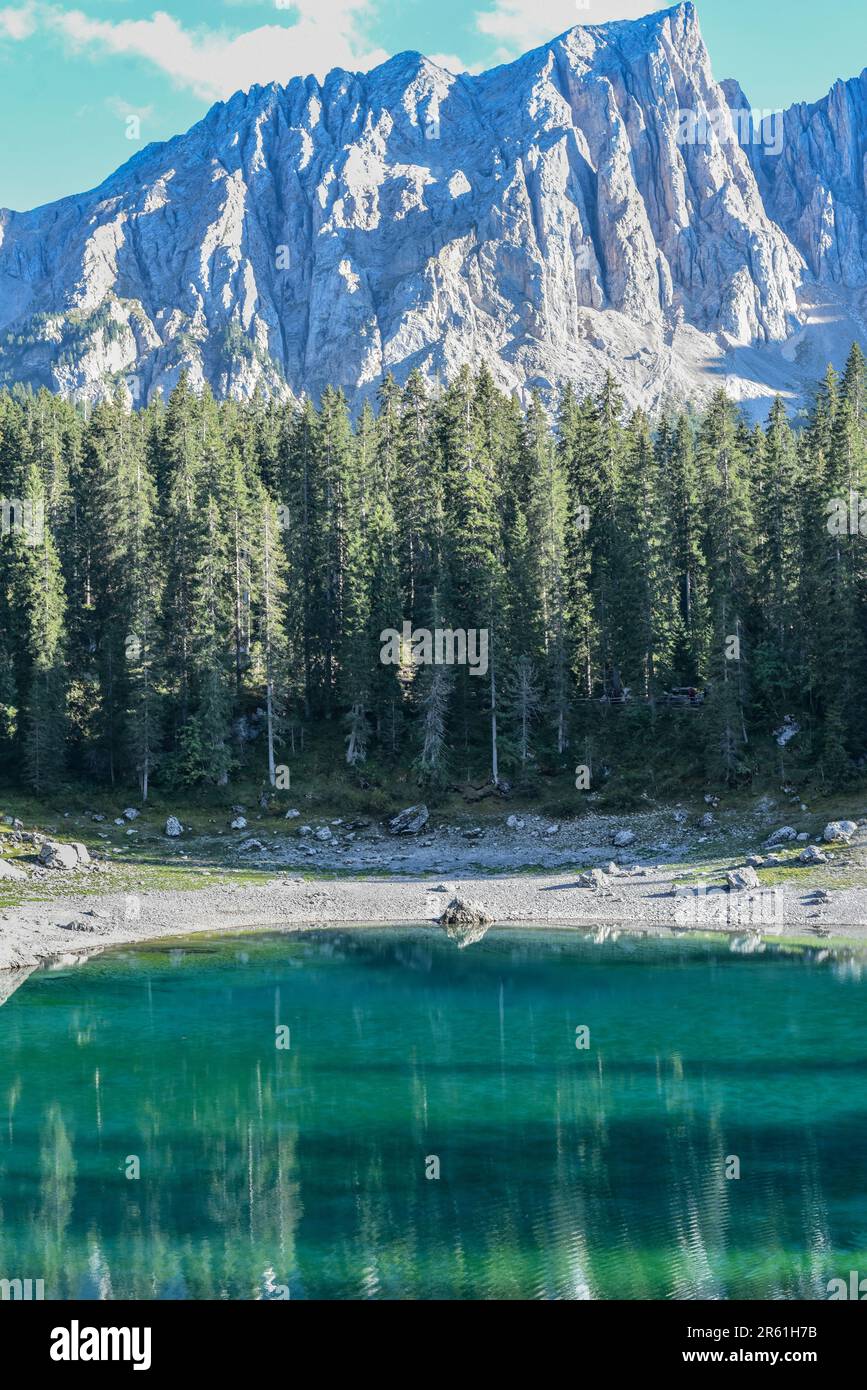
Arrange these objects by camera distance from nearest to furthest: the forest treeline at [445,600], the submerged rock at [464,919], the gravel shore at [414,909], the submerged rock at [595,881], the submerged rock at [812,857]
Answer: the gravel shore at [414,909], the submerged rock at [464,919], the submerged rock at [595,881], the submerged rock at [812,857], the forest treeline at [445,600]

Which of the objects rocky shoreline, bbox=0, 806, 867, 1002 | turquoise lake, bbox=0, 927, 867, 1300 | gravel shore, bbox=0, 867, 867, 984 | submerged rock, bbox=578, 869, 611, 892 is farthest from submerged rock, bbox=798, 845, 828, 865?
turquoise lake, bbox=0, 927, 867, 1300

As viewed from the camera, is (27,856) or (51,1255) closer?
(51,1255)

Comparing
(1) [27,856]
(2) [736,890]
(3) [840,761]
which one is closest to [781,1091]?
(2) [736,890]

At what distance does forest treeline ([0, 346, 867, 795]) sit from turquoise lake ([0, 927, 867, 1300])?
84.0ft

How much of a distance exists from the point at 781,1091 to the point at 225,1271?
1302 centimetres

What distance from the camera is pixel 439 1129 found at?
72.5 feet

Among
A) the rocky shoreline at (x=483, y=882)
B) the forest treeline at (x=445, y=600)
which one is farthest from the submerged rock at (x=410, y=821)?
the forest treeline at (x=445, y=600)

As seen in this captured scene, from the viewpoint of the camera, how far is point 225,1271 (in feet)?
53.9

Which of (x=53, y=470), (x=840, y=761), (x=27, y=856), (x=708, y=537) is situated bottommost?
(x=27, y=856)

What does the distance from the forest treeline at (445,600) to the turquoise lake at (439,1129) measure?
25.6 metres

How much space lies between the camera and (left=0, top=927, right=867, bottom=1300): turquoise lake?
1648 centimetres

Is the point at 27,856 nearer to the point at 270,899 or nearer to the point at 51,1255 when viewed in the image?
the point at 270,899

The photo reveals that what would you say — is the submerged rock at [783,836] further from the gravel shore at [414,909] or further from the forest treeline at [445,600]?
the forest treeline at [445,600]

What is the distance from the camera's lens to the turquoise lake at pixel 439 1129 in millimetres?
16484
